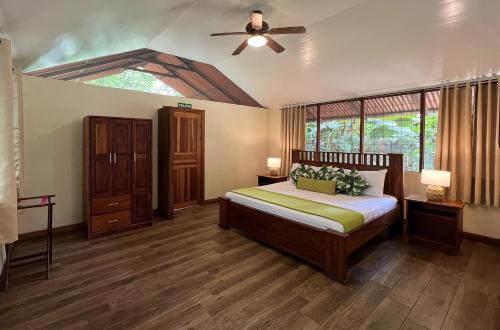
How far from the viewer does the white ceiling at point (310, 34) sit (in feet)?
7.88

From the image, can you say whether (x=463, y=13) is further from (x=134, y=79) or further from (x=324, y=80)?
(x=134, y=79)

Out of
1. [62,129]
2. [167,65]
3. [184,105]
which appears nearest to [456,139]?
[184,105]

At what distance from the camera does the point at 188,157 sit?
4.90 meters

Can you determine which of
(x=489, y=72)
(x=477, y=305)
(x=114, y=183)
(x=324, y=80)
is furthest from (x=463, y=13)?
(x=114, y=183)

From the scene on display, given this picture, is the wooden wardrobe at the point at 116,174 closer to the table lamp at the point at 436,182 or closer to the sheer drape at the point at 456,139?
the table lamp at the point at 436,182

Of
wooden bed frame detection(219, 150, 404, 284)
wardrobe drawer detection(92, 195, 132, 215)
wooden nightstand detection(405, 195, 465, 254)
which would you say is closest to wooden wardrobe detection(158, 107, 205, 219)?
wardrobe drawer detection(92, 195, 132, 215)

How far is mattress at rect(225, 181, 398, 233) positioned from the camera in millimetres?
2686

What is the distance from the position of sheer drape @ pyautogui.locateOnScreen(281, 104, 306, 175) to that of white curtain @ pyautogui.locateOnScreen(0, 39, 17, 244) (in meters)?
4.76

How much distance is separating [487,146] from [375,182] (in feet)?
4.70

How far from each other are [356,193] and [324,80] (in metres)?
2.12

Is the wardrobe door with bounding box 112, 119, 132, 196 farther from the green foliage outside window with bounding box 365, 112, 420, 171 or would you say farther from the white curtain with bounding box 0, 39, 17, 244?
the green foliage outside window with bounding box 365, 112, 420, 171

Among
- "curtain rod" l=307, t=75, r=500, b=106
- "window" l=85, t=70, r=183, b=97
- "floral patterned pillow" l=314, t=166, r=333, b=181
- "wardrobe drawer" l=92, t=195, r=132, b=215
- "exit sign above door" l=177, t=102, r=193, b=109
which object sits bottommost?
"wardrobe drawer" l=92, t=195, r=132, b=215

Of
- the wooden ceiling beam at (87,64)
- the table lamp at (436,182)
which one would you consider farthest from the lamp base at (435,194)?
the wooden ceiling beam at (87,64)

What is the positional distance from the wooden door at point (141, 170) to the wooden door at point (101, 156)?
0.32 m
